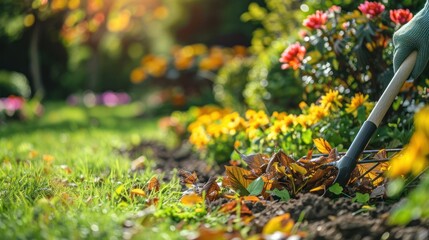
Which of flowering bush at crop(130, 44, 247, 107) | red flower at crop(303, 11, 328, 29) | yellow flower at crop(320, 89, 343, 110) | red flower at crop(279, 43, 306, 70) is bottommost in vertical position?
flowering bush at crop(130, 44, 247, 107)

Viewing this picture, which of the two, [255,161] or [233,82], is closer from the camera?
[255,161]

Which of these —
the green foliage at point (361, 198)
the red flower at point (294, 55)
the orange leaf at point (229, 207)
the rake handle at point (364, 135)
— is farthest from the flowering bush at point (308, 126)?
the orange leaf at point (229, 207)

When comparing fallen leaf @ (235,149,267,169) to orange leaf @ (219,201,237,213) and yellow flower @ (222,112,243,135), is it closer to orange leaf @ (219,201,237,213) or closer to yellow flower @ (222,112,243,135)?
orange leaf @ (219,201,237,213)

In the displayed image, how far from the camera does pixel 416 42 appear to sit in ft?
9.80

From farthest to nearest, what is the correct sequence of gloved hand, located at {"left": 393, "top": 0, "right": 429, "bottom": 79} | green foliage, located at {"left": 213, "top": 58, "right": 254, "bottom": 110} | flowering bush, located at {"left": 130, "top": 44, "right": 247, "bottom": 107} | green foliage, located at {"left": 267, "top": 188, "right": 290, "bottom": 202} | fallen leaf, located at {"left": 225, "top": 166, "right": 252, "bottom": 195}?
flowering bush, located at {"left": 130, "top": 44, "right": 247, "bottom": 107} < green foliage, located at {"left": 213, "top": 58, "right": 254, "bottom": 110} < gloved hand, located at {"left": 393, "top": 0, "right": 429, "bottom": 79} < fallen leaf, located at {"left": 225, "top": 166, "right": 252, "bottom": 195} < green foliage, located at {"left": 267, "top": 188, "right": 290, "bottom": 202}

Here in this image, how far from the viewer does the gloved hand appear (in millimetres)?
2977

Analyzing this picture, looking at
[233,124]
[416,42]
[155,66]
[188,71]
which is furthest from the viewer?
[188,71]

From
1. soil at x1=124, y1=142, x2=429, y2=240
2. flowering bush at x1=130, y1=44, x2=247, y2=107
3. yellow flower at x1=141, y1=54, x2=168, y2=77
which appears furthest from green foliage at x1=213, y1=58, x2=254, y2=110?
soil at x1=124, y1=142, x2=429, y2=240

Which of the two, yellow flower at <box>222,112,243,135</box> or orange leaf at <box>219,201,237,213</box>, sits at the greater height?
orange leaf at <box>219,201,237,213</box>

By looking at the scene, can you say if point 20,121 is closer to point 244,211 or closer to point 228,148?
point 228,148

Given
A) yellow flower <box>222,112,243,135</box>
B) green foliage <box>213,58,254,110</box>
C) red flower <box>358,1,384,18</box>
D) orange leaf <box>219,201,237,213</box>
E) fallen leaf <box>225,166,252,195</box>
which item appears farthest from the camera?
green foliage <box>213,58,254,110</box>

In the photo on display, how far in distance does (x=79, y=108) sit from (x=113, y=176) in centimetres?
787

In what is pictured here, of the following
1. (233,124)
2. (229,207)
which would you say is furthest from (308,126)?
(229,207)

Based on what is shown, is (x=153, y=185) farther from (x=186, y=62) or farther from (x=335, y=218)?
(x=186, y=62)
